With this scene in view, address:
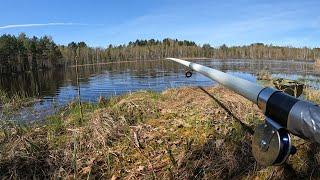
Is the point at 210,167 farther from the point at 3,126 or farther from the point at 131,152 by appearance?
the point at 3,126

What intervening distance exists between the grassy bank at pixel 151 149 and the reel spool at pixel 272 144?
A: 240 centimetres

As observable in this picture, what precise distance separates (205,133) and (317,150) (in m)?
1.49

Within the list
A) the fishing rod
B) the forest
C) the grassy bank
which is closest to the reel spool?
the fishing rod

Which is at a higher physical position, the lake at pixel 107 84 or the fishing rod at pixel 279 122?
the fishing rod at pixel 279 122

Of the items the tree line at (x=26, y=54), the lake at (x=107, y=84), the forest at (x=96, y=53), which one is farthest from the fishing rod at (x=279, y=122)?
the tree line at (x=26, y=54)

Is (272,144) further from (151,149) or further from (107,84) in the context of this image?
(107,84)

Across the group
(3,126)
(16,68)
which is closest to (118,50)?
(16,68)

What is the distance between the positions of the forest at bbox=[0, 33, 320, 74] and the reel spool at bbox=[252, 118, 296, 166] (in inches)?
2414

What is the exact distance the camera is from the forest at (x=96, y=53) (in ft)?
351

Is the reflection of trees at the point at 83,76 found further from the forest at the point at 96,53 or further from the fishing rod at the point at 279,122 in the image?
the fishing rod at the point at 279,122

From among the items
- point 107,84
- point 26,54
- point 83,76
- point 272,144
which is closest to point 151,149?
point 272,144

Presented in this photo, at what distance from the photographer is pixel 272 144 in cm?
164

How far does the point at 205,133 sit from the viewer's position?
5125mm

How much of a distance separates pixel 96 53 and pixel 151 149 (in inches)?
6551
